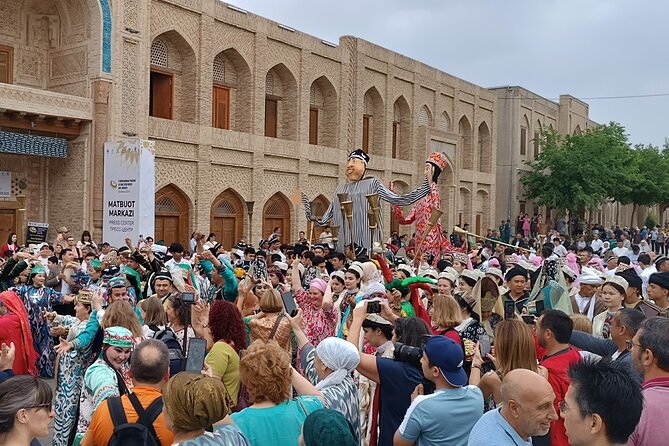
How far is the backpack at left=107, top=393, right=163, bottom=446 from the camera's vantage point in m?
2.91

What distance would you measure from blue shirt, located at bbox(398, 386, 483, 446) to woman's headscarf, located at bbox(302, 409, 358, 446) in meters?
0.72

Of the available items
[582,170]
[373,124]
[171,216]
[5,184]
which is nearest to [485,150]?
[582,170]

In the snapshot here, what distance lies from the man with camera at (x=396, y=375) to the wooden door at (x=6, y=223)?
1530 centimetres

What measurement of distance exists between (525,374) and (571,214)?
36828 mm

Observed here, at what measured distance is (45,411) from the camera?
2787 millimetres

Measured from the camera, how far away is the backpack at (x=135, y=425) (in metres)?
2.91

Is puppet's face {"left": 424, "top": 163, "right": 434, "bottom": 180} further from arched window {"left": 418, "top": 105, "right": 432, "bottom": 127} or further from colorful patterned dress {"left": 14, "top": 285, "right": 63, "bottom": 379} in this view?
arched window {"left": 418, "top": 105, "right": 432, "bottom": 127}

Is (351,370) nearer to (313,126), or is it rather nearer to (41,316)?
(41,316)

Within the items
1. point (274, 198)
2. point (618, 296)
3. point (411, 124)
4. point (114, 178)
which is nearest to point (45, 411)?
point (618, 296)

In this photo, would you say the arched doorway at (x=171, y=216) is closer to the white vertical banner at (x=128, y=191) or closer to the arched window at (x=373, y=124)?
the white vertical banner at (x=128, y=191)

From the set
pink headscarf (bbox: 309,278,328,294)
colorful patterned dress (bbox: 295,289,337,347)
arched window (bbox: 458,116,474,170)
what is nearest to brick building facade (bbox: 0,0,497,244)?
arched window (bbox: 458,116,474,170)

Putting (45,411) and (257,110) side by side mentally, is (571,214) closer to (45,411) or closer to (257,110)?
(257,110)

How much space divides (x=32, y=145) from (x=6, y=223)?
2292 millimetres

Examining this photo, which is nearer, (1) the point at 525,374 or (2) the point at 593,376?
(2) the point at 593,376
